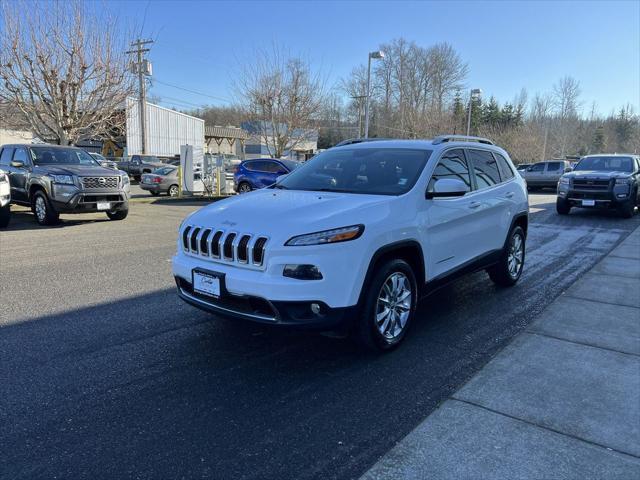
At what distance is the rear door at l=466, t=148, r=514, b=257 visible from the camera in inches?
200

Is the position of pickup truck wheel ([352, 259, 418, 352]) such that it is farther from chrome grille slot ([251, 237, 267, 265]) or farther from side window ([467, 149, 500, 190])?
side window ([467, 149, 500, 190])

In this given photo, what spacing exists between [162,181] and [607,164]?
628 inches

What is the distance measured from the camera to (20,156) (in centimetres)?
1105

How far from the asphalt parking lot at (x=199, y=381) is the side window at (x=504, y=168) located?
1421mm

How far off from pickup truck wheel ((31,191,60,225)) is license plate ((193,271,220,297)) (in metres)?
8.18

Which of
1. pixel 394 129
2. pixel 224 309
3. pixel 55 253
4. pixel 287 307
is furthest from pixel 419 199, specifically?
pixel 394 129

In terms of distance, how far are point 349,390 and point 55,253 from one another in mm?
6237

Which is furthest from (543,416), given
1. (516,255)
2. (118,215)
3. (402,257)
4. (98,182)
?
(118,215)

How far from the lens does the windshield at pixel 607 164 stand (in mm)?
14117

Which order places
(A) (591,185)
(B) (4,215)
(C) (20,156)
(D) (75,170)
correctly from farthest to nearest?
(A) (591,185) → (C) (20,156) → (D) (75,170) → (B) (4,215)

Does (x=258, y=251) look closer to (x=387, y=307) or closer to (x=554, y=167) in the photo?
(x=387, y=307)

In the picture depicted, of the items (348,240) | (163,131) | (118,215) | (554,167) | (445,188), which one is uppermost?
(163,131)

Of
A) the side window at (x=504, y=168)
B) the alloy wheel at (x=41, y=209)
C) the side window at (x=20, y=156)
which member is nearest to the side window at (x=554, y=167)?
the side window at (x=504, y=168)

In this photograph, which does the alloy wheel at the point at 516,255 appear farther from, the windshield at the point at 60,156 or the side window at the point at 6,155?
the side window at the point at 6,155
